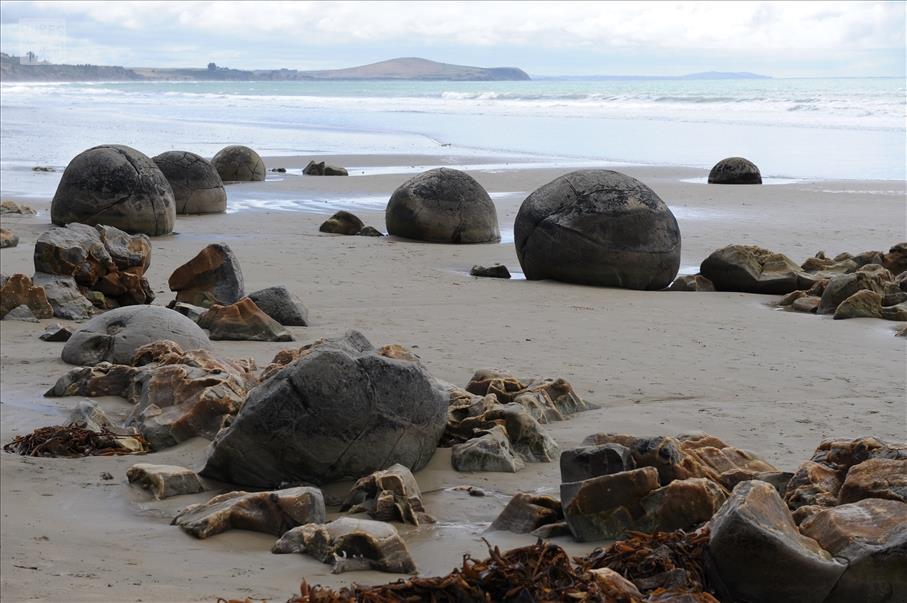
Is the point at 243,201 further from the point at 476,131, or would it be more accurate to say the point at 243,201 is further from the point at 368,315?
the point at 476,131

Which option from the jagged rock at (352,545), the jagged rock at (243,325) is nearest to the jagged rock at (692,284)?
the jagged rock at (243,325)

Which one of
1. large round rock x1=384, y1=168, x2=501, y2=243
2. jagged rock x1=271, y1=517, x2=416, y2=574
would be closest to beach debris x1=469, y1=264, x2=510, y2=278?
large round rock x1=384, y1=168, x2=501, y2=243

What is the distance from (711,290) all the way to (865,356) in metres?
3.15

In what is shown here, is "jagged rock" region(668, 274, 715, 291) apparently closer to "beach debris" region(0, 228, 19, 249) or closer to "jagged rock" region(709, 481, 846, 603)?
"beach debris" region(0, 228, 19, 249)

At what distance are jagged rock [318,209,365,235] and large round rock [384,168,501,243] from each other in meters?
0.67

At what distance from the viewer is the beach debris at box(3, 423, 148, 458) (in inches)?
216

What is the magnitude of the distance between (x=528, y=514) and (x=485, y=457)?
0.96m

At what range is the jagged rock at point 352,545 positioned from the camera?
405cm

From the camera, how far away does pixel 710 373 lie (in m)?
7.51

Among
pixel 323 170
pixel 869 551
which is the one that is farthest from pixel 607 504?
pixel 323 170

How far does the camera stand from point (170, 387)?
6.15m

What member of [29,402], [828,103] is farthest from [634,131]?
[29,402]

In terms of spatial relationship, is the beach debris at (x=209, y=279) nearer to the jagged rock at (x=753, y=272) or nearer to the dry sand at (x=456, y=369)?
the dry sand at (x=456, y=369)

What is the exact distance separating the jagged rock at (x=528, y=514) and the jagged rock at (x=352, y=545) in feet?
1.59
